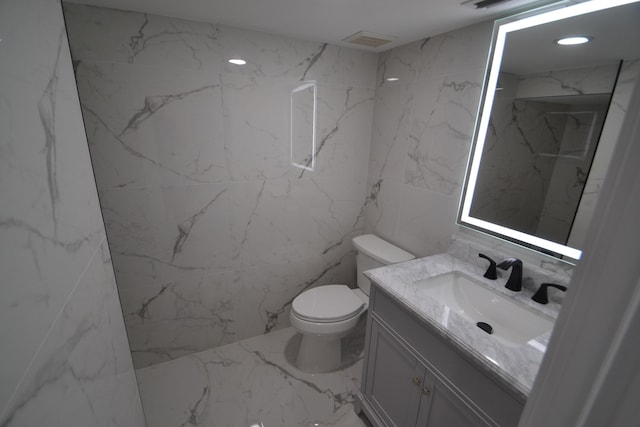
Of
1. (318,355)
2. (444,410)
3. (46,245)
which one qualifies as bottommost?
(318,355)

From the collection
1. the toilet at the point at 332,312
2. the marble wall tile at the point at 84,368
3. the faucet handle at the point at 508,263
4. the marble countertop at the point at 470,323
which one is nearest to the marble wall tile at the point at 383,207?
the toilet at the point at 332,312

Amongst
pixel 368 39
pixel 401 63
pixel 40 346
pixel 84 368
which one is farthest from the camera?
pixel 401 63

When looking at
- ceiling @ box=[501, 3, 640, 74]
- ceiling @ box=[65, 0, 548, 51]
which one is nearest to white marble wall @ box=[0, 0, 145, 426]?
ceiling @ box=[65, 0, 548, 51]

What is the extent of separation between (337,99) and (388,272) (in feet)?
4.18

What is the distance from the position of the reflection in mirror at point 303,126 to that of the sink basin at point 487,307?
1.13 meters

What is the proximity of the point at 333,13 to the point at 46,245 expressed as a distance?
56.3 inches

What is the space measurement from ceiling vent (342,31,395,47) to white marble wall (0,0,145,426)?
141 cm

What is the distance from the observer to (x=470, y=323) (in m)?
1.07

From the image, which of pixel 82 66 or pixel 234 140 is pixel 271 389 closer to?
pixel 234 140

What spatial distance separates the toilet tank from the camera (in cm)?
185

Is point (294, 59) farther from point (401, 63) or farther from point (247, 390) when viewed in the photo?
point (247, 390)

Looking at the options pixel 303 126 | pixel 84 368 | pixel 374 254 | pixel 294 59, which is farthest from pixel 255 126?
pixel 84 368

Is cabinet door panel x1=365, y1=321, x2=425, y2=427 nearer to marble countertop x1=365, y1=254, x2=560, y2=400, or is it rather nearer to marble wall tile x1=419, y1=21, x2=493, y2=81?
marble countertop x1=365, y1=254, x2=560, y2=400

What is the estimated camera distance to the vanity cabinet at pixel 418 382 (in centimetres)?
92
